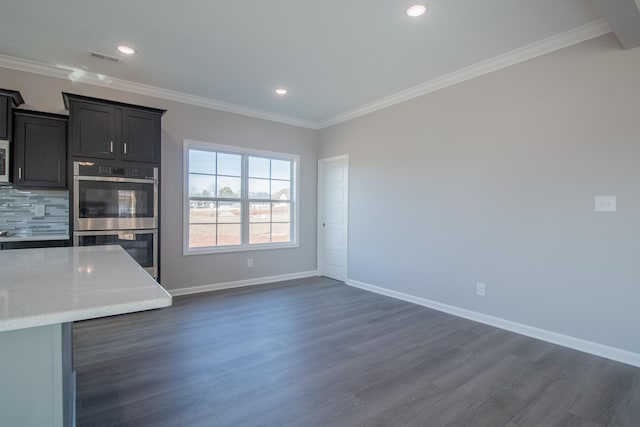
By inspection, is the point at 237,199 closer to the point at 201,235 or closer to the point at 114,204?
the point at 201,235

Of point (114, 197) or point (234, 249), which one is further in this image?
point (234, 249)

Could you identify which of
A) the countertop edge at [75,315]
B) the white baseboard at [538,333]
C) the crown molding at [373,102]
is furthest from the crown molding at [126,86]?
the countertop edge at [75,315]

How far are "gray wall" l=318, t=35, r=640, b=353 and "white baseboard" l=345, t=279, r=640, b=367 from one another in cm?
5

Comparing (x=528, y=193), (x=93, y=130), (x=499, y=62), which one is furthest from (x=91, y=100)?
A: (x=528, y=193)

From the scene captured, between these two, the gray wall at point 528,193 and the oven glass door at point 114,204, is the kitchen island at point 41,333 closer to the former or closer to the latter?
the oven glass door at point 114,204

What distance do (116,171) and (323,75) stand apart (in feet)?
8.47

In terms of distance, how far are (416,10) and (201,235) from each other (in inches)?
149

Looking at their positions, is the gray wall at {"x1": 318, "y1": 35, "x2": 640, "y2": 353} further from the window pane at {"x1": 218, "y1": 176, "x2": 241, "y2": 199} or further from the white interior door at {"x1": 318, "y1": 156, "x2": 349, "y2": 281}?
the window pane at {"x1": 218, "y1": 176, "x2": 241, "y2": 199}

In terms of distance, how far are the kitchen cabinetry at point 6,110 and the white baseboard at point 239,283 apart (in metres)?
2.41

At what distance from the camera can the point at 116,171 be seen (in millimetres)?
3594

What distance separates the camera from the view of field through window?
4.62m

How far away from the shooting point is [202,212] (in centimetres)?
466

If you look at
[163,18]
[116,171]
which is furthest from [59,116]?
[163,18]

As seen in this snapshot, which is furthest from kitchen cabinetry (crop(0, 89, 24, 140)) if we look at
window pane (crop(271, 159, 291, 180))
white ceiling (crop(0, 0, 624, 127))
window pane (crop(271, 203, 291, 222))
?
window pane (crop(271, 203, 291, 222))
